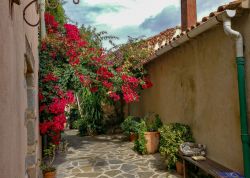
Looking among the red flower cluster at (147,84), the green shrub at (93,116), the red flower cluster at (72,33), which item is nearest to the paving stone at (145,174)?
the red flower cluster at (147,84)

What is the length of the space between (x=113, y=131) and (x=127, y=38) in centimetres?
548

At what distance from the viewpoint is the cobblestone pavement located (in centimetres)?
683

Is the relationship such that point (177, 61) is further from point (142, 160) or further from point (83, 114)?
point (83, 114)

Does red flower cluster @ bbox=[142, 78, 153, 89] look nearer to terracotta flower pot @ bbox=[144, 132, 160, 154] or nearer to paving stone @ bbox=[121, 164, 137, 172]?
terracotta flower pot @ bbox=[144, 132, 160, 154]

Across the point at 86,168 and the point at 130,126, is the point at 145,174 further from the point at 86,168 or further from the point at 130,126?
the point at 130,126

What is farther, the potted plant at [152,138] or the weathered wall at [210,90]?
the potted plant at [152,138]

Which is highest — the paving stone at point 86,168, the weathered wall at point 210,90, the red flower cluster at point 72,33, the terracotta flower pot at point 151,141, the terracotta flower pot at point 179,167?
the red flower cluster at point 72,33

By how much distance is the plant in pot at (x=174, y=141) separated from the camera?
6.53 metres

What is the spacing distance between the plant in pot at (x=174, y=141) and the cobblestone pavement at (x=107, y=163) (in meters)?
0.32

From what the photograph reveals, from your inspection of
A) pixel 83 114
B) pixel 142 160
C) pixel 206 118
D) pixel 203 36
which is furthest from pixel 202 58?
pixel 83 114

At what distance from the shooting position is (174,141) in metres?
6.54

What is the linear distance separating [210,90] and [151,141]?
3573 millimetres

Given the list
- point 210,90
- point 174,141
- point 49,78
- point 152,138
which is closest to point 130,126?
point 152,138

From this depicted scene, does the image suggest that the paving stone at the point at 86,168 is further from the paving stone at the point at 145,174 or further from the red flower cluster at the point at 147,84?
the red flower cluster at the point at 147,84
